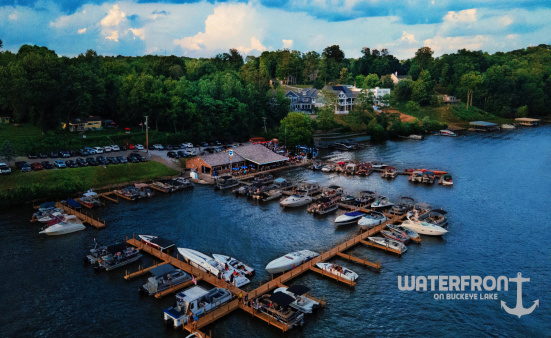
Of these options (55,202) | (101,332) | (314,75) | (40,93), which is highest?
(314,75)

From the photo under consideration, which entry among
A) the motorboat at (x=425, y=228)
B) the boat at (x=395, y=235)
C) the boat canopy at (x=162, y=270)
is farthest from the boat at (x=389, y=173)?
the boat canopy at (x=162, y=270)

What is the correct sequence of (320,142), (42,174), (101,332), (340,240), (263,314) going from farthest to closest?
(320,142)
(42,174)
(340,240)
(263,314)
(101,332)

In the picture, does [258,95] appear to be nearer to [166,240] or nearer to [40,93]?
[40,93]

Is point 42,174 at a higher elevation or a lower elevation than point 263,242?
higher

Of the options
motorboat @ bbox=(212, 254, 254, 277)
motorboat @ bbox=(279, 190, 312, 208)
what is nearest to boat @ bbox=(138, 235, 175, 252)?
motorboat @ bbox=(212, 254, 254, 277)

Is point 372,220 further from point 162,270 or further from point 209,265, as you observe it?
point 162,270

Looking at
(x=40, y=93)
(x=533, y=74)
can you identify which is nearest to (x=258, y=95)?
(x=40, y=93)

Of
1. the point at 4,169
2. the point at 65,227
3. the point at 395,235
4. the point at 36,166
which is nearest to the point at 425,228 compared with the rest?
the point at 395,235

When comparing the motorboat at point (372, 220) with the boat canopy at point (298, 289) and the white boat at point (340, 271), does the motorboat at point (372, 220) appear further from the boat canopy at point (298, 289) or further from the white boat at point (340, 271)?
the boat canopy at point (298, 289)
